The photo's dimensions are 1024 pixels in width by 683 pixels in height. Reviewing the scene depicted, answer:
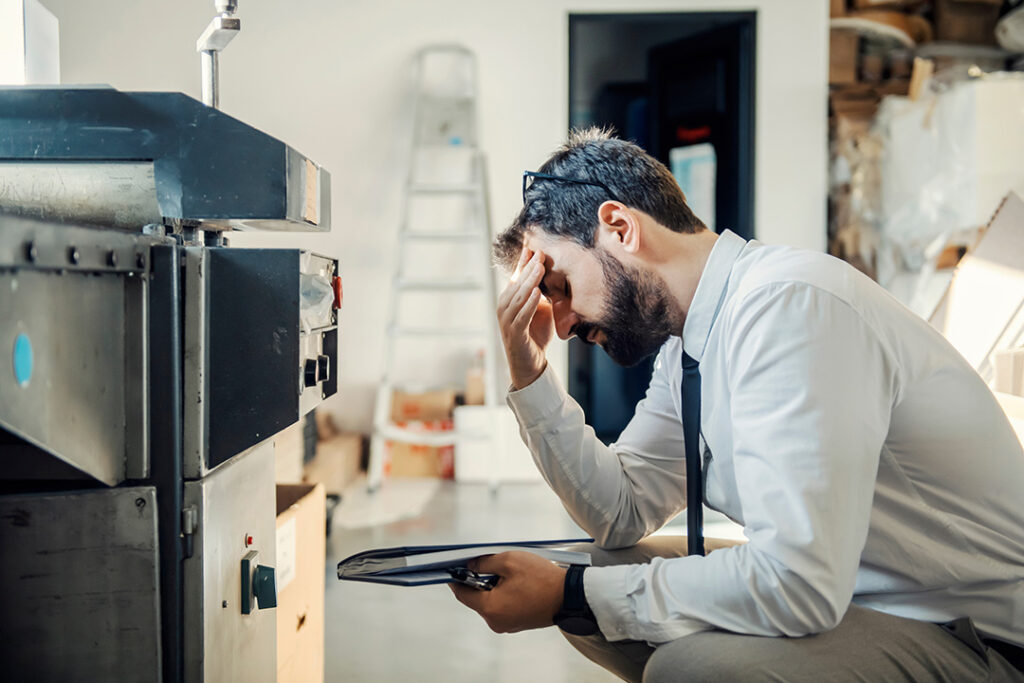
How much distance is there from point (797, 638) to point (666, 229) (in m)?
0.58

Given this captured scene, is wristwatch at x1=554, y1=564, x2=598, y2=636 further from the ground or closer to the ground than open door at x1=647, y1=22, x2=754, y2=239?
closer to the ground

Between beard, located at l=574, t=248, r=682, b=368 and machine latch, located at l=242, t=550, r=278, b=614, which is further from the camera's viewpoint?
beard, located at l=574, t=248, r=682, b=368

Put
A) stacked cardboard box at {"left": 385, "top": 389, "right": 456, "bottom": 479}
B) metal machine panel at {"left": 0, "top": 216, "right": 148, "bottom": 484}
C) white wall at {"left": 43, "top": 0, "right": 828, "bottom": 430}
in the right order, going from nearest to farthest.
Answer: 1. metal machine panel at {"left": 0, "top": 216, "right": 148, "bottom": 484}
2. stacked cardboard box at {"left": 385, "top": 389, "right": 456, "bottom": 479}
3. white wall at {"left": 43, "top": 0, "right": 828, "bottom": 430}

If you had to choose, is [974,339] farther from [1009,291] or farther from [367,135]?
[367,135]

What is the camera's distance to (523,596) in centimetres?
108

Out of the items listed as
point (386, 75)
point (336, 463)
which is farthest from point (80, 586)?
point (386, 75)

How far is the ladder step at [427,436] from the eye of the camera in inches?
146

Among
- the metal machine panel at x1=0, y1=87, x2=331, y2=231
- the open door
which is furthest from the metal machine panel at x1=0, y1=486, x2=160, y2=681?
the open door

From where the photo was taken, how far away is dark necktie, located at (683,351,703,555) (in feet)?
4.08

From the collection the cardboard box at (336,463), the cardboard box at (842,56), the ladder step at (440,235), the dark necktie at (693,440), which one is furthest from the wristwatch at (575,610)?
the cardboard box at (842,56)

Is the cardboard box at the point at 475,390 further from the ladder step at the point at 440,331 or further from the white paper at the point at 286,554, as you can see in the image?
the white paper at the point at 286,554

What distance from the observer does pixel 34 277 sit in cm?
78

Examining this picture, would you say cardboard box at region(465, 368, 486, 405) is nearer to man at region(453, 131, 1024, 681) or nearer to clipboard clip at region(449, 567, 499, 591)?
man at region(453, 131, 1024, 681)

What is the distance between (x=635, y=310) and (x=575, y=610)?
444 mm
